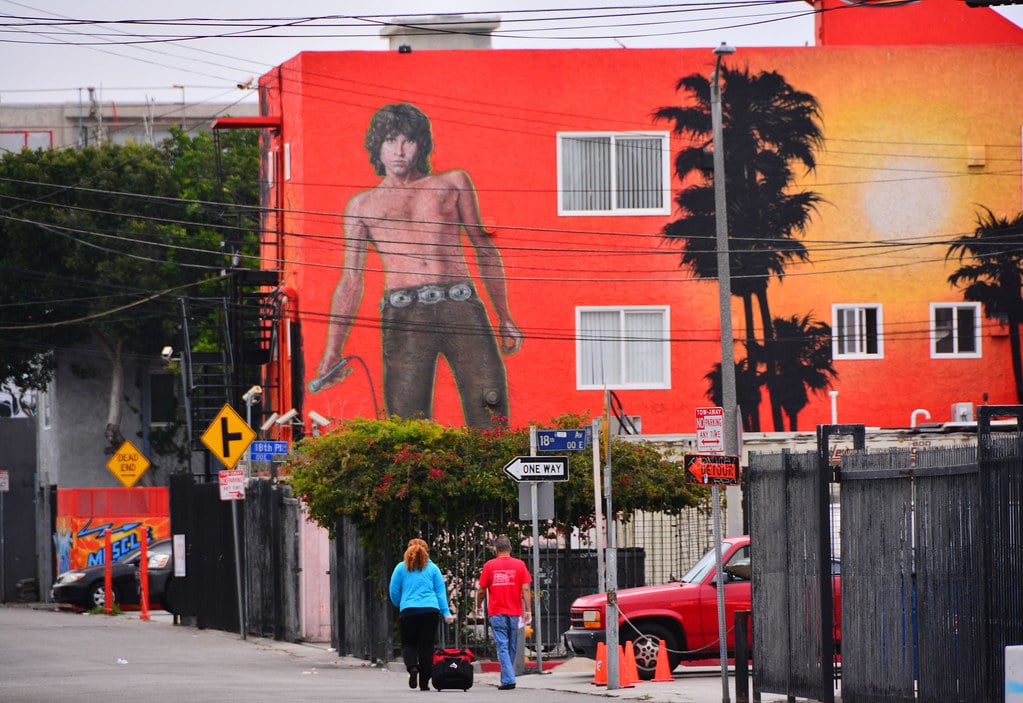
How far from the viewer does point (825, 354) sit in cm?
3734

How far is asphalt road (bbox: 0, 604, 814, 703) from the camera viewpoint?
1661 cm

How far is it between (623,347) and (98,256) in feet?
73.5

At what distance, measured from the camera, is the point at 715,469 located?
1631cm

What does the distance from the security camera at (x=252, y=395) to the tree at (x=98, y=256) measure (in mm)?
9752

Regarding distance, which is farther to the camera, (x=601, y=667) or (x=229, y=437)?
(x=229, y=437)

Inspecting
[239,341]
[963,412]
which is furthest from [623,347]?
[239,341]

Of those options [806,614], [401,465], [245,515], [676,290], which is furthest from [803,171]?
[806,614]

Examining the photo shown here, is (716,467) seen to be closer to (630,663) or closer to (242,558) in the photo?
(630,663)

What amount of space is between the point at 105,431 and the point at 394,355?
21.0m

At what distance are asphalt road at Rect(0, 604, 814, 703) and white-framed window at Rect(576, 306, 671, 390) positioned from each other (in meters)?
12.0

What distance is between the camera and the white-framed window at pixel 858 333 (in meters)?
37.4

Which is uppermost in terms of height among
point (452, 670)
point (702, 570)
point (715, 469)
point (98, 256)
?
point (98, 256)

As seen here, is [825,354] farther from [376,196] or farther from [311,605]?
[311,605]

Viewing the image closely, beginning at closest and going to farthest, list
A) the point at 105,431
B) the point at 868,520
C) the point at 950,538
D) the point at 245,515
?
the point at 950,538 < the point at 868,520 < the point at 245,515 < the point at 105,431
